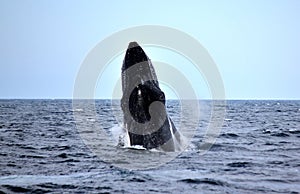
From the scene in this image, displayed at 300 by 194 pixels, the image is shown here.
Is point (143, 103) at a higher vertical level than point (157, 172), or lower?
higher

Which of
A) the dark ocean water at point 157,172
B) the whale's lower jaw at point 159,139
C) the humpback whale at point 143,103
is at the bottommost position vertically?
the dark ocean water at point 157,172

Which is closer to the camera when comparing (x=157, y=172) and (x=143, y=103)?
(x=157, y=172)

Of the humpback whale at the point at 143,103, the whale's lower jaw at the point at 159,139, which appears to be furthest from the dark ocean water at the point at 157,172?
the humpback whale at the point at 143,103

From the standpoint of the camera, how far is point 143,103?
45.5 feet

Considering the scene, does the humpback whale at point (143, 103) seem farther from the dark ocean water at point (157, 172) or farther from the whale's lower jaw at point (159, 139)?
the dark ocean water at point (157, 172)

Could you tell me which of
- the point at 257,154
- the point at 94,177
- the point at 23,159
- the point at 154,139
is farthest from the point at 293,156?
the point at 23,159

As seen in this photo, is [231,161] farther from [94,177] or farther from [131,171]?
[94,177]

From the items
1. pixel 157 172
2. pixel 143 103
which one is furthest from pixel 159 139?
pixel 157 172

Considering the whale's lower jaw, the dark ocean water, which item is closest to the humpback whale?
the whale's lower jaw

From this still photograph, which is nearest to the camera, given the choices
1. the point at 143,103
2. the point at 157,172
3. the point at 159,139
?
the point at 157,172

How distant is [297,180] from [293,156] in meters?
4.68

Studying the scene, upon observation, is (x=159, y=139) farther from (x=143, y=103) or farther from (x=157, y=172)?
(x=157, y=172)

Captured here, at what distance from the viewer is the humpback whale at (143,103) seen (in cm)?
1391

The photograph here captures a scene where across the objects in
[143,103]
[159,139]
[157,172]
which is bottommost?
[157,172]
